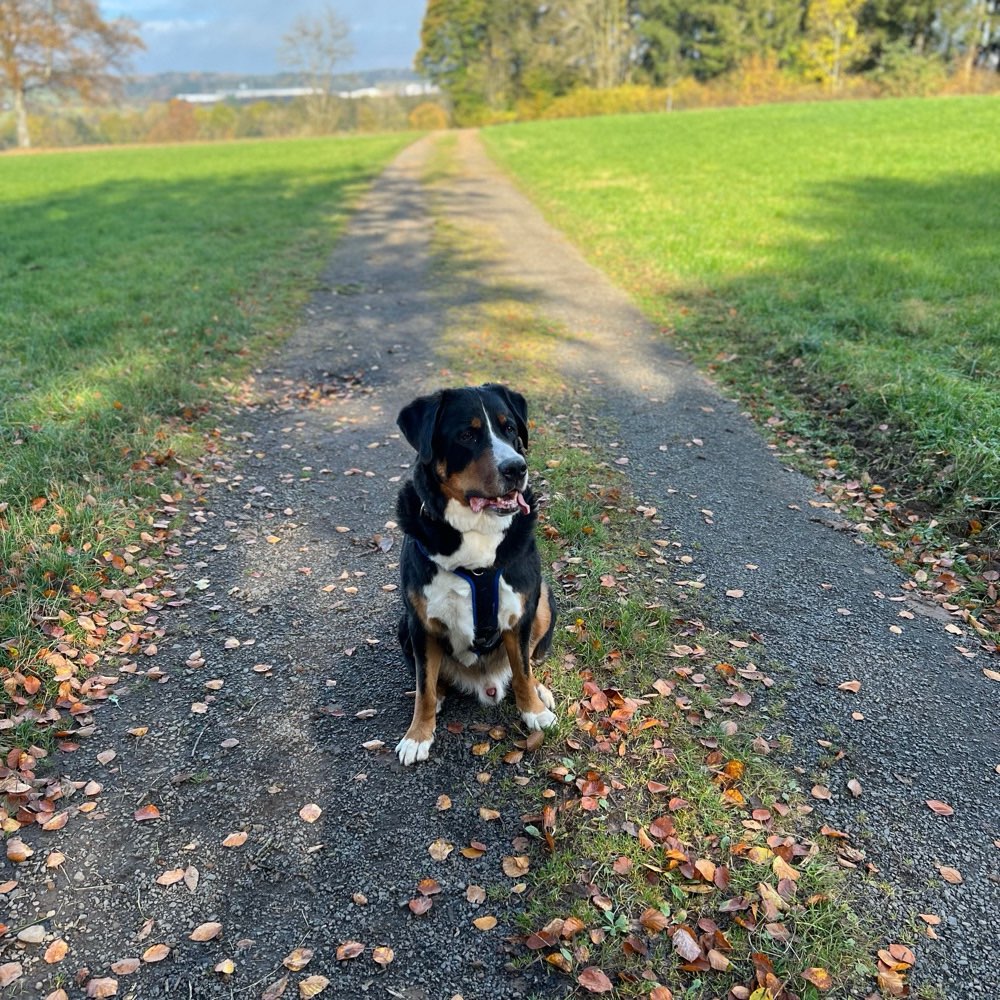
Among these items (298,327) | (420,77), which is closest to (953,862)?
(298,327)

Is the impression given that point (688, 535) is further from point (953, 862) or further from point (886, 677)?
point (953, 862)

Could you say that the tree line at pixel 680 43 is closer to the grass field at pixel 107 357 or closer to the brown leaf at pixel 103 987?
the grass field at pixel 107 357

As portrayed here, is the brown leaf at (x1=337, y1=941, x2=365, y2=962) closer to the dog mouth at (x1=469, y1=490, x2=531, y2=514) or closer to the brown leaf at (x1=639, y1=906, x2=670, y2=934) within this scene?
the brown leaf at (x1=639, y1=906, x2=670, y2=934)

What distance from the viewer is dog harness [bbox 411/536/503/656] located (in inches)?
134

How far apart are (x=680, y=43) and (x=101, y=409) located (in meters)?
81.6

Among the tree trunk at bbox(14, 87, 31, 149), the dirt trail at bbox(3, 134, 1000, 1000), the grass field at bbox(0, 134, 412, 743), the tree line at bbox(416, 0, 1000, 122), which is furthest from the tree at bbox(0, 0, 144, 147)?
the dirt trail at bbox(3, 134, 1000, 1000)

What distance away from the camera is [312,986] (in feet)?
8.82

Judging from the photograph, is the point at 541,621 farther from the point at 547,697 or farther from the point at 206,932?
the point at 206,932

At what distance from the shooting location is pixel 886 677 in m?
4.23

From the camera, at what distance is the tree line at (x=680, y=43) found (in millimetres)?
56094

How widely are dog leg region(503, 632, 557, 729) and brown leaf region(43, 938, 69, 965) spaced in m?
2.18

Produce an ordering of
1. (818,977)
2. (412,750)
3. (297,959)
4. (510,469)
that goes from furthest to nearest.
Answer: (412,750)
(510,469)
(297,959)
(818,977)

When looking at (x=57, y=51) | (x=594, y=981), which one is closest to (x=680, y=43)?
(x=57, y=51)

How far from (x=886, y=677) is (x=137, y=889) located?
4002mm
